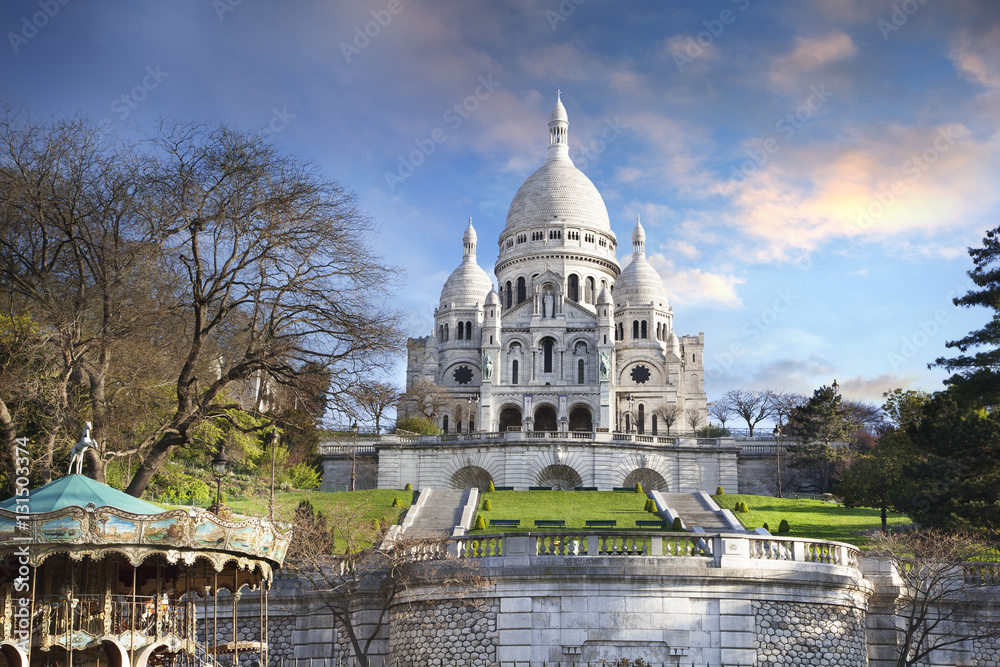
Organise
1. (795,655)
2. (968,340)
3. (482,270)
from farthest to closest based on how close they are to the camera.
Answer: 1. (482,270)
2. (968,340)
3. (795,655)

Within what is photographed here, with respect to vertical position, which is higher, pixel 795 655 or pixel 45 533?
pixel 45 533

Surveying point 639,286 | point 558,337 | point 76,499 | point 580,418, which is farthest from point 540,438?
point 76,499

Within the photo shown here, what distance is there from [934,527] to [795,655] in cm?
1511

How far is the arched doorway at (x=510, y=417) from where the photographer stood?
87000mm

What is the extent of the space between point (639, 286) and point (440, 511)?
53.4 m

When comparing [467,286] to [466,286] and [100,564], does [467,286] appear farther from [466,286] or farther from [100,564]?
[100,564]

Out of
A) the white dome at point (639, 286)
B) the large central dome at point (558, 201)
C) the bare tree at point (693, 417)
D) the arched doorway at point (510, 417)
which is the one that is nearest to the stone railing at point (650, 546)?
the arched doorway at point (510, 417)

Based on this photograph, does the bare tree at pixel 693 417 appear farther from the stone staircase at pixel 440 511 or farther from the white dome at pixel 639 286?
the stone staircase at pixel 440 511

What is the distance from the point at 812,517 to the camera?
49062mm

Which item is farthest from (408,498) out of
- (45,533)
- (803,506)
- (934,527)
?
(45,533)

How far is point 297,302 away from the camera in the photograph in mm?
25328

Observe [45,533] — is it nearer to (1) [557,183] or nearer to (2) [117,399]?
(2) [117,399]

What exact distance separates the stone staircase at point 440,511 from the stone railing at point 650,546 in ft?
51.7

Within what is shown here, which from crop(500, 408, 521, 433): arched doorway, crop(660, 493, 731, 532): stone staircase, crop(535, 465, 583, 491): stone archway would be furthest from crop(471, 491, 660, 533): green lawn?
crop(500, 408, 521, 433): arched doorway
